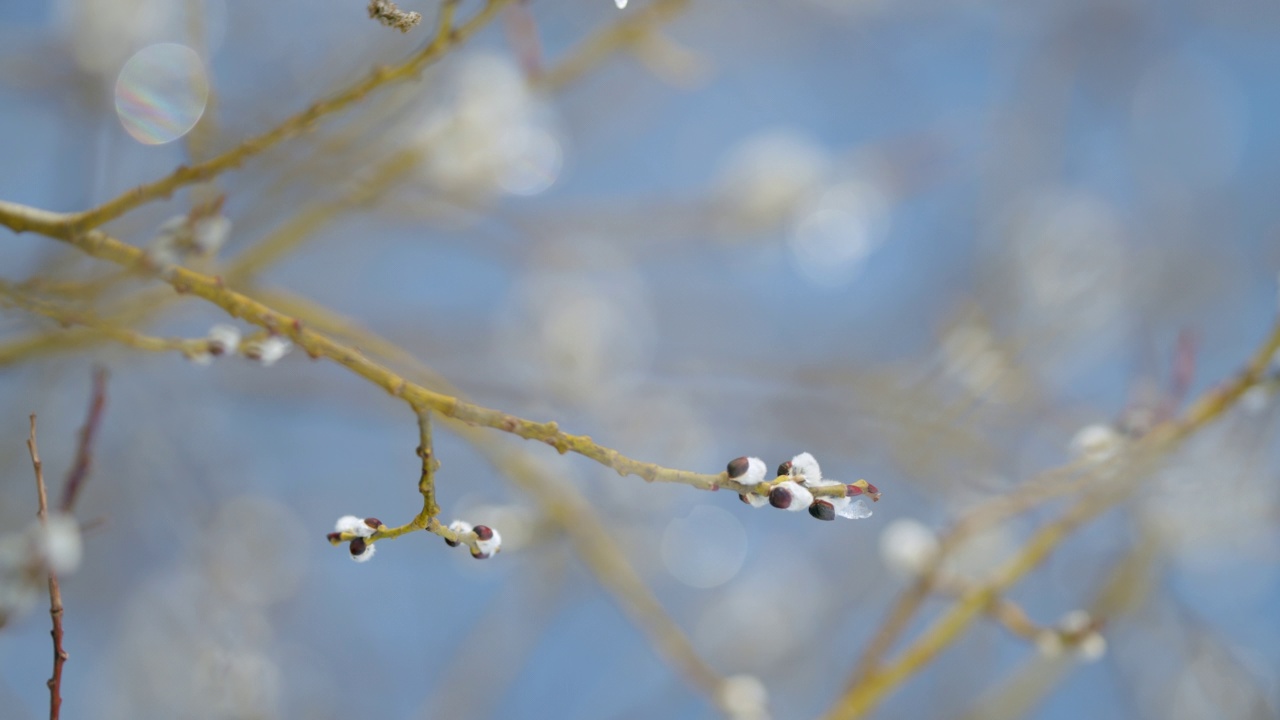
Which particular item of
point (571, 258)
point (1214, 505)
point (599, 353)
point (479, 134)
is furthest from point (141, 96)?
point (1214, 505)

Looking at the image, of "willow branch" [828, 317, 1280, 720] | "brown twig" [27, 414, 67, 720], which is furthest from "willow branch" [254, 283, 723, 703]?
"brown twig" [27, 414, 67, 720]

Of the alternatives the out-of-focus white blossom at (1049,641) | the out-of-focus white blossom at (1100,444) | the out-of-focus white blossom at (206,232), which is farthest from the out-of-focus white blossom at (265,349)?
the out-of-focus white blossom at (1049,641)

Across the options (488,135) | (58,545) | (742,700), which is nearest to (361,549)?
(58,545)

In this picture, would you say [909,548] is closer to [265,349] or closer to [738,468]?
[738,468]

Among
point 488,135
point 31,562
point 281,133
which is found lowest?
point 31,562

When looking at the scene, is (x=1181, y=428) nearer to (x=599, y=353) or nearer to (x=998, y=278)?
(x=599, y=353)
